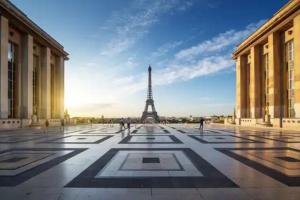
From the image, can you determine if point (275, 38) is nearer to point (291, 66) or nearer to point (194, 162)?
point (291, 66)

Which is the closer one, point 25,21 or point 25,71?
point 25,21

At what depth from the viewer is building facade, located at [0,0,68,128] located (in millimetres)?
36062

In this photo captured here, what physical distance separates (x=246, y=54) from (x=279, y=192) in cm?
5497

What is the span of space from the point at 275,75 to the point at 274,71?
2.01ft

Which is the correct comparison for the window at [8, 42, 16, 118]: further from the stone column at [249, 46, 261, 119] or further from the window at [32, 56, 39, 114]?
the stone column at [249, 46, 261, 119]

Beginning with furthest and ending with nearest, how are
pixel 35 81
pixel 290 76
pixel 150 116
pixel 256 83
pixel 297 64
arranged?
pixel 150 116 → pixel 35 81 → pixel 256 83 → pixel 290 76 → pixel 297 64

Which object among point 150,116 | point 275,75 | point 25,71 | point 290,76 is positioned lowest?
point 150,116

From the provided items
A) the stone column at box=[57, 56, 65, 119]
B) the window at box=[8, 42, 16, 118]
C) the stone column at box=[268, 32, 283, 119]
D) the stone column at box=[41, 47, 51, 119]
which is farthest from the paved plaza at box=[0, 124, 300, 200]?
the stone column at box=[57, 56, 65, 119]

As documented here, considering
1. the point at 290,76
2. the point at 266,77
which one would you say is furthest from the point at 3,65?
the point at 266,77

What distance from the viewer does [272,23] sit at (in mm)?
40875

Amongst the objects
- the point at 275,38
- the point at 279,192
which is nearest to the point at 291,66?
the point at 275,38

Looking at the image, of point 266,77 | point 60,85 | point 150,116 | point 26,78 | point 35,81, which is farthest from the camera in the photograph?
point 150,116

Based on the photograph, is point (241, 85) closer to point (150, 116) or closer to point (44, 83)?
point (44, 83)

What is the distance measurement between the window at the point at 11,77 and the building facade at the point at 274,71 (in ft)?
119
